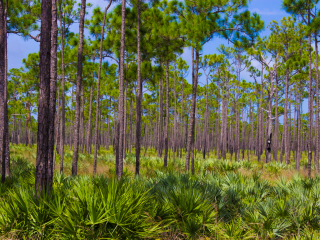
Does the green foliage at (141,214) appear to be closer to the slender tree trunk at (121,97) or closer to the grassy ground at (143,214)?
the grassy ground at (143,214)

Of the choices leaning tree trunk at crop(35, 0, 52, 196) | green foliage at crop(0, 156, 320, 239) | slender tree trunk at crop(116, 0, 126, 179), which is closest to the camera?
green foliage at crop(0, 156, 320, 239)

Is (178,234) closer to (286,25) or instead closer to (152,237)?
(152,237)

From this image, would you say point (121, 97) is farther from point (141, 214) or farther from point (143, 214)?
point (141, 214)

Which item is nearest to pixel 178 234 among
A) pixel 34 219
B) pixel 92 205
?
pixel 92 205

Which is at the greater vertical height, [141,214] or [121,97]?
[121,97]

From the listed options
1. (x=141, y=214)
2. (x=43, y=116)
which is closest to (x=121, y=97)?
(x=43, y=116)

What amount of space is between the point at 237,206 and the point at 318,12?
39.4ft

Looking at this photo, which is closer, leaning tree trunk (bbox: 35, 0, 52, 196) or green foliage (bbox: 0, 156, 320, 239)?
green foliage (bbox: 0, 156, 320, 239)

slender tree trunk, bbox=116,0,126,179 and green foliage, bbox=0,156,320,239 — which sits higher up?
slender tree trunk, bbox=116,0,126,179

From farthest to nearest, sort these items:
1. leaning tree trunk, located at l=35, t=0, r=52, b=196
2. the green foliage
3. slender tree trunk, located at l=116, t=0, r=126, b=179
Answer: slender tree trunk, located at l=116, t=0, r=126, b=179, leaning tree trunk, located at l=35, t=0, r=52, b=196, the green foliage

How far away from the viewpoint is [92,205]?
11.8ft

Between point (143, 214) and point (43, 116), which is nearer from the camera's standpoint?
point (143, 214)

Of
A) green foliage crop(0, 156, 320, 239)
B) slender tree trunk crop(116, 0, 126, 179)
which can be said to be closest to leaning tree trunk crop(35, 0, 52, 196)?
green foliage crop(0, 156, 320, 239)

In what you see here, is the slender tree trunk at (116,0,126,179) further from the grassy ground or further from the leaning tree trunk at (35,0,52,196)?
the leaning tree trunk at (35,0,52,196)
